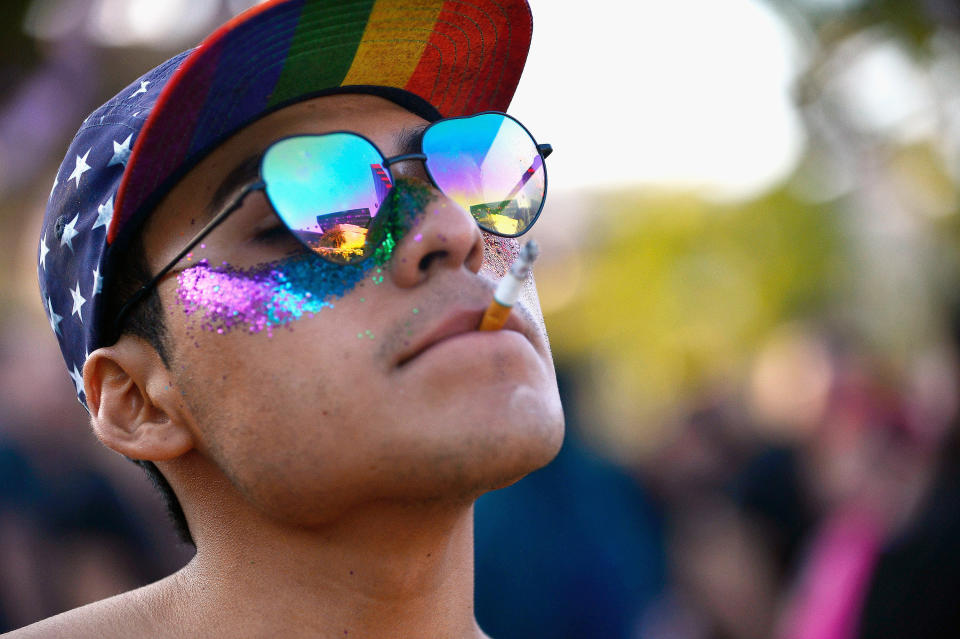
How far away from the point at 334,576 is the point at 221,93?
1.14 metres

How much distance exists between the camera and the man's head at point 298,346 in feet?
6.31

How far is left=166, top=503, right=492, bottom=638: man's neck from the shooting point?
2088mm

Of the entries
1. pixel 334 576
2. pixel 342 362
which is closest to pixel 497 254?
pixel 342 362

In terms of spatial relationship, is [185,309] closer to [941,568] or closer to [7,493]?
[7,493]

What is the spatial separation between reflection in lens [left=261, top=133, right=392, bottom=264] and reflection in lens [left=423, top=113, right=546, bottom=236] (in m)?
0.23

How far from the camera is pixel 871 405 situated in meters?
5.32

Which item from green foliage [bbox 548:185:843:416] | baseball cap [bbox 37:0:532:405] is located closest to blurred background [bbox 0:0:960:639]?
baseball cap [bbox 37:0:532:405]

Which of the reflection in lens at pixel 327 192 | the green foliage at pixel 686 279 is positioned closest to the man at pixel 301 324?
the reflection in lens at pixel 327 192

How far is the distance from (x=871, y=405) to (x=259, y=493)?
4.31m

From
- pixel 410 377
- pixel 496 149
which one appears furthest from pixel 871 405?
pixel 410 377

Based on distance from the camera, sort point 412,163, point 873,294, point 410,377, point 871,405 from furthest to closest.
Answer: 1. point 873,294
2. point 871,405
3. point 412,163
4. point 410,377

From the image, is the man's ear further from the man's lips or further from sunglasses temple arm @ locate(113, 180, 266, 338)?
the man's lips

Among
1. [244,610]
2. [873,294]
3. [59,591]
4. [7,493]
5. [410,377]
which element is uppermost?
[410,377]

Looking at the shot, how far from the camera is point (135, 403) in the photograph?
2270mm
